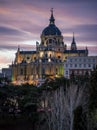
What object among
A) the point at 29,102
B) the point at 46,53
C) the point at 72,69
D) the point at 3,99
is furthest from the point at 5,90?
the point at 46,53

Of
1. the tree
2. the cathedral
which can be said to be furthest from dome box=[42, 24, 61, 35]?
the tree

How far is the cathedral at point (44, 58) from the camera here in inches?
6954

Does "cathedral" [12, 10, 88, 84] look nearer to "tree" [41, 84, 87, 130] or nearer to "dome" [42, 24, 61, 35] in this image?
"dome" [42, 24, 61, 35]

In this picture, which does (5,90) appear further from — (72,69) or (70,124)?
(72,69)

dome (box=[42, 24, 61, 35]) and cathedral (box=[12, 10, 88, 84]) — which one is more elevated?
dome (box=[42, 24, 61, 35])

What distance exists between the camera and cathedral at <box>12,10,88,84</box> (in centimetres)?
17662

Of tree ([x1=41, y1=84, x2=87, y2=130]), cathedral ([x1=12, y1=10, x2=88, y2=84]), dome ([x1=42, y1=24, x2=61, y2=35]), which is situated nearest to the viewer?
tree ([x1=41, y1=84, x2=87, y2=130])

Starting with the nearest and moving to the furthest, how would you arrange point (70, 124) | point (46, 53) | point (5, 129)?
1. point (70, 124)
2. point (5, 129)
3. point (46, 53)

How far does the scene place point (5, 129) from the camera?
5288 centimetres

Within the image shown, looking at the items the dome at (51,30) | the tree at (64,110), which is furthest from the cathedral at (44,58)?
the tree at (64,110)

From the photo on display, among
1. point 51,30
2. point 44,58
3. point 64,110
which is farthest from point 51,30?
point 64,110

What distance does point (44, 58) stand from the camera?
182375 mm

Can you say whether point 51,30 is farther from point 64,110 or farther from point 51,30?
point 64,110

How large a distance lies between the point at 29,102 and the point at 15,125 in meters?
6.82
